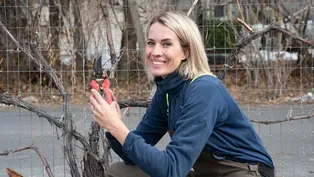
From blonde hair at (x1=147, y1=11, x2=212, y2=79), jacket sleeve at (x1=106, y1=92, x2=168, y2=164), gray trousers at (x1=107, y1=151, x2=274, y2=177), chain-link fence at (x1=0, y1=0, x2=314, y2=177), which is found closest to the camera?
blonde hair at (x1=147, y1=11, x2=212, y2=79)

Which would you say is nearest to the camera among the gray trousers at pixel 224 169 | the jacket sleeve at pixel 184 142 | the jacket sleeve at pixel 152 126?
the jacket sleeve at pixel 184 142

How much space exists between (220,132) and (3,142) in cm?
502

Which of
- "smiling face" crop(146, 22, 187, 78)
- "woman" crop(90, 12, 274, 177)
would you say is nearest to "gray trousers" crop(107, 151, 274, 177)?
"woman" crop(90, 12, 274, 177)

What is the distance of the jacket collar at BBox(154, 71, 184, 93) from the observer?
9.03 feet

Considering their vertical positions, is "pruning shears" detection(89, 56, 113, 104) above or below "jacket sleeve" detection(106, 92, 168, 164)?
above

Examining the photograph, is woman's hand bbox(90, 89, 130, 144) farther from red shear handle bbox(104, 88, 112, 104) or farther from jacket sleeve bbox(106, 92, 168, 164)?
jacket sleeve bbox(106, 92, 168, 164)

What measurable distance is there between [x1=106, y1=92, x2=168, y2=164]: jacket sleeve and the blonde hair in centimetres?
32

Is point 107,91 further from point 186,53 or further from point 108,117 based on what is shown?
point 186,53

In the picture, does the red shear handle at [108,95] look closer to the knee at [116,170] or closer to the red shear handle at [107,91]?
the red shear handle at [107,91]

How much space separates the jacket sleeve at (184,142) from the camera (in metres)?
2.50

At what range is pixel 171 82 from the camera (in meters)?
2.77

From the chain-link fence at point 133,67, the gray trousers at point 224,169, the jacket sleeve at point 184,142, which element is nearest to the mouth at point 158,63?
the jacket sleeve at point 184,142

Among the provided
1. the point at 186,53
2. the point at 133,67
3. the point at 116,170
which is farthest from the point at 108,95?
the point at 133,67

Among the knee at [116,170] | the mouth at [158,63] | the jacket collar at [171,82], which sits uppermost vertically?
the mouth at [158,63]
